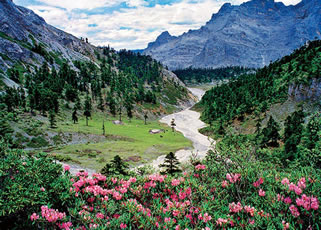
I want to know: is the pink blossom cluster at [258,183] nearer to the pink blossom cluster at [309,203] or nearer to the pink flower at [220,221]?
the pink blossom cluster at [309,203]

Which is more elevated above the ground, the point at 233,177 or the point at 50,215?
the point at 233,177

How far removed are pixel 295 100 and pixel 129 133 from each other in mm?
87513

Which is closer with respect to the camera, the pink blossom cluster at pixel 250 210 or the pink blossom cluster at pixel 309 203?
the pink blossom cluster at pixel 309 203

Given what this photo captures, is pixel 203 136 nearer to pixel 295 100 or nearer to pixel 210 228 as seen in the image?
pixel 295 100

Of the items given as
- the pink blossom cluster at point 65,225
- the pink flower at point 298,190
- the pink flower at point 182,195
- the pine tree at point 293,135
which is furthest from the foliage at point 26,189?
the pine tree at point 293,135

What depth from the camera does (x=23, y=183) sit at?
8.04 m

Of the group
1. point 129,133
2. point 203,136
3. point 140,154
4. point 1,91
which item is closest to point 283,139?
point 203,136

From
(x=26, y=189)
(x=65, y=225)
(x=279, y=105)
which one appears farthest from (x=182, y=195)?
(x=279, y=105)

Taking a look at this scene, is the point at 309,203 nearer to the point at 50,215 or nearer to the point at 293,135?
the point at 50,215

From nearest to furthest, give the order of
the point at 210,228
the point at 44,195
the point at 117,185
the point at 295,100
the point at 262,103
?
1. the point at 210,228
2. the point at 44,195
3. the point at 117,185
4. the point at 295,100
5. the point at 262,103

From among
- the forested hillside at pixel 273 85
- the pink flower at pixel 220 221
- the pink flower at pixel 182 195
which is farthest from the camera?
the forested hillside at pixel 273 85

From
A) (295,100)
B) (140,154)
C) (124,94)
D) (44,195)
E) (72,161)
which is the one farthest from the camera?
(124,94)

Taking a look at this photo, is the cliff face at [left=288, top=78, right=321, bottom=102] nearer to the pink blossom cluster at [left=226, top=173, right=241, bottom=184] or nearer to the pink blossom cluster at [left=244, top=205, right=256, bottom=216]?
the pink blossom cluster at [left=226, top=173, right=241, bottom=184]

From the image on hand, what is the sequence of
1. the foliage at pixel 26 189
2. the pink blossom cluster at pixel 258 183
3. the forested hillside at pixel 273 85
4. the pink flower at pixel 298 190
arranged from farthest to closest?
the forested hillside at pixel 273 85
the pink blossom cluster at pixel 258 183
the pink flower at pixel 298 190
the foliage at pixel 26 189
